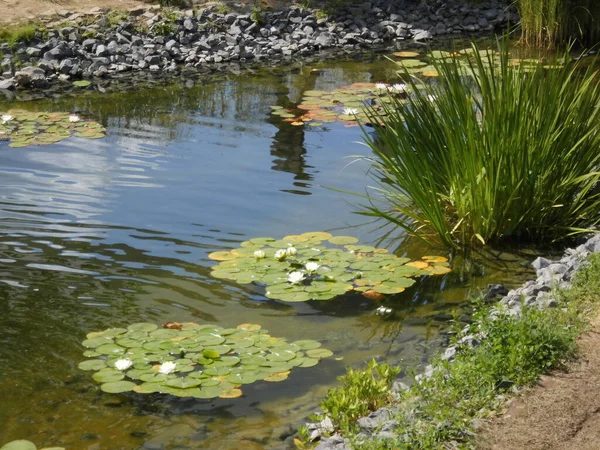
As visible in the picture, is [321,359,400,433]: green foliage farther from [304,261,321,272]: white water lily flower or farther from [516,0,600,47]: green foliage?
[516,0,600,47]: green foliage

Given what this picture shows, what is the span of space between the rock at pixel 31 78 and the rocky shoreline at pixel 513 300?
23.2 feet

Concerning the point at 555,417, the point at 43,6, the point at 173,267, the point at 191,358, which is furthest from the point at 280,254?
the point at 43,6

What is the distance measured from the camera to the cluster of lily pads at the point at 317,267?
14.9 feet

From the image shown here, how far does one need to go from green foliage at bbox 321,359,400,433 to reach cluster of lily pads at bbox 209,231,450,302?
3.61ft

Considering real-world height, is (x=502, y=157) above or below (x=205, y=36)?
below

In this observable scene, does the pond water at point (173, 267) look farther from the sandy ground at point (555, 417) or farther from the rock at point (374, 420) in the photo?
the sandy ground at point (555, 417)

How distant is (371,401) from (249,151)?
14.3 feet

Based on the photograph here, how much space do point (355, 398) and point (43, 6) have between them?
10323 millimetres

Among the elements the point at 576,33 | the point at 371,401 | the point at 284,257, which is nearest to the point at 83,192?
the point at 284,257

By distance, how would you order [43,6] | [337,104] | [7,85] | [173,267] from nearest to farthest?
[173,267] → [337,104] → [7,85] → [43,6]

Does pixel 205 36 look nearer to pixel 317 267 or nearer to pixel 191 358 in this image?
pixel 317 267

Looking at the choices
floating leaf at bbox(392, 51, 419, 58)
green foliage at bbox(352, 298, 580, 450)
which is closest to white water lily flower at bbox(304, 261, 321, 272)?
green foliage at bbox(352, 298, 580, 450)

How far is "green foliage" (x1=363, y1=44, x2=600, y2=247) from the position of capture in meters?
4.93

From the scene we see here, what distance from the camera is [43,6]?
1195cm
